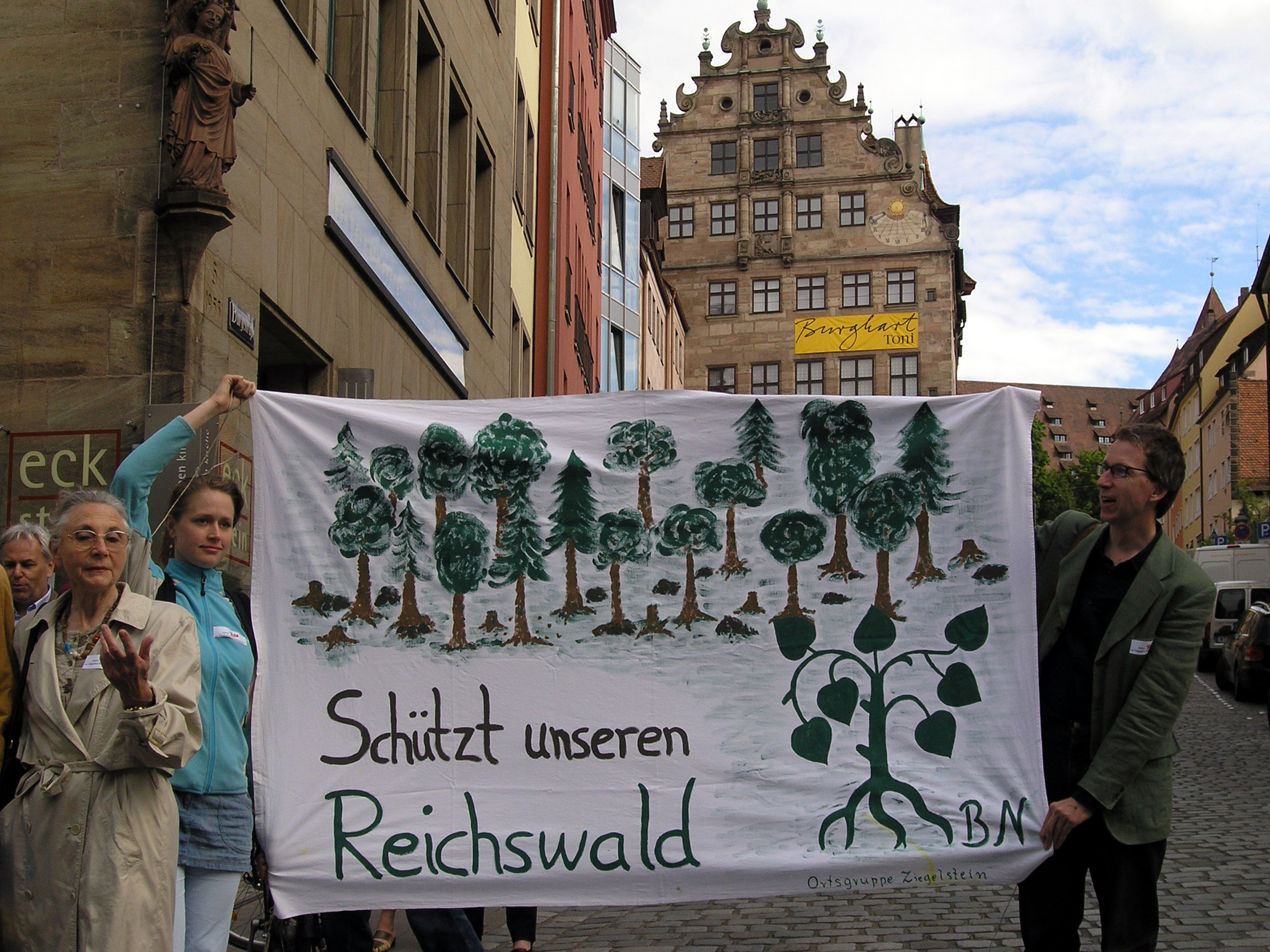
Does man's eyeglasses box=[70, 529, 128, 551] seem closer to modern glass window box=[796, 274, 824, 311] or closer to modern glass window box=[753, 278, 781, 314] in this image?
modern glass window box=[753, 278, 781, 314]

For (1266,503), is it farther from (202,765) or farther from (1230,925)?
(202,765)

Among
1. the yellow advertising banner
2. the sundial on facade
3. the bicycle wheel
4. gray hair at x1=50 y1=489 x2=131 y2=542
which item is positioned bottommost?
the bicycle wheel

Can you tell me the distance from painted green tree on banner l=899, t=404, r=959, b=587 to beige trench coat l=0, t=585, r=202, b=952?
262cm

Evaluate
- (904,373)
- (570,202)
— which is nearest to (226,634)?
(570,202)

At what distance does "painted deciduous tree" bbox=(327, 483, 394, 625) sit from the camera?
17.3 ft

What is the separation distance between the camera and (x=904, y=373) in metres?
63.5

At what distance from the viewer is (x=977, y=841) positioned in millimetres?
5047

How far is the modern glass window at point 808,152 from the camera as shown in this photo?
6594 cm

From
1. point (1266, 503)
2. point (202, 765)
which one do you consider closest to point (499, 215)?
point (202, 765)

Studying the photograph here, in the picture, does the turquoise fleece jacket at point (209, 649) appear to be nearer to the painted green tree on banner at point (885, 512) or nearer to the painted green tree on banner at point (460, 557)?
the painted green tree on banner at point (460, 557)

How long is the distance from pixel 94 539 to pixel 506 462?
66.8 inches

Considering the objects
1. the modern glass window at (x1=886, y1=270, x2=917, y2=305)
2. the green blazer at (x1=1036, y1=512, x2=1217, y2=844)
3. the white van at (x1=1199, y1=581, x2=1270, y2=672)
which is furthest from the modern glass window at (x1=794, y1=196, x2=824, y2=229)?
the green blazer at (x1=1036, y1=512, x2=1217, y2=844)

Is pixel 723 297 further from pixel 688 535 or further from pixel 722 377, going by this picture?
pixel 688 535

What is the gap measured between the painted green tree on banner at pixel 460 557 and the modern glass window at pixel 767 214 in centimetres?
6181
